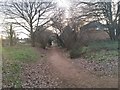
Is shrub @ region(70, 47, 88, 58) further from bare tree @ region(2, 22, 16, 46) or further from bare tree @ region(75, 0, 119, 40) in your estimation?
bare tree @ region(2, 22, 16, 46)

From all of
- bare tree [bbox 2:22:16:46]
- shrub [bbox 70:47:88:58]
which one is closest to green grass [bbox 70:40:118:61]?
shrub [bbox 70:47:88:58]

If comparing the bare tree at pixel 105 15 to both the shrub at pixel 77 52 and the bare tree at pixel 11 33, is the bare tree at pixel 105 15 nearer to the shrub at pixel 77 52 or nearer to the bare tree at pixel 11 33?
the shrub at pixel 77 52

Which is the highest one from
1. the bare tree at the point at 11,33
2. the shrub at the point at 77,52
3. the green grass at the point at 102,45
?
the bare tree at the point at 11,33

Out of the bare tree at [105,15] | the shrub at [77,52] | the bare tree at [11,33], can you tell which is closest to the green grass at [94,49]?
the shrub at [77,52]

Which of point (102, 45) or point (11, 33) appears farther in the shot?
point (102, 45)

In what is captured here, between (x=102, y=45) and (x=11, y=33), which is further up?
(x=11, y=33)

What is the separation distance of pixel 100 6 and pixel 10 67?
2239mm

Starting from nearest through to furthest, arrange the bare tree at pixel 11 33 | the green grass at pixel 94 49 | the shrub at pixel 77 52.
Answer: the bare tree at pixel 11 33
the green grass at pixel 94 49
the shrub at pixel 77 52

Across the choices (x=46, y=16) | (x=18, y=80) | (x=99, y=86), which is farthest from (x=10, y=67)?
(x=46, y=16)

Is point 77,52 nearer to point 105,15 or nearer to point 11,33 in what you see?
point 105,15

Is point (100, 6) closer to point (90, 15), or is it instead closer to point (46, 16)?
point (90, 15)

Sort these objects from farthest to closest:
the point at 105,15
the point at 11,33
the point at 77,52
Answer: the point at 77,52 → the point at 105,15 → the point at 11,33

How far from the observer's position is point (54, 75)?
7.91 ft

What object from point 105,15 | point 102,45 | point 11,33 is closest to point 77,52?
point 102,45
